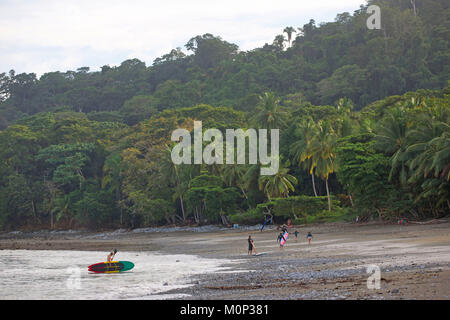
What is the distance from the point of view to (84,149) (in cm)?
7288

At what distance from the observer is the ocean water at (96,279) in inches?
593

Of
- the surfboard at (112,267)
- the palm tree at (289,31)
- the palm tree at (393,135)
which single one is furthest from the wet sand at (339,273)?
the palm tree at (289,31)

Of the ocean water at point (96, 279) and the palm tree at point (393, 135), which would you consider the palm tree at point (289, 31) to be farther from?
the ocean water at point (96, 279)

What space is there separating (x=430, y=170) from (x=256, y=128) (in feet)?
90.9

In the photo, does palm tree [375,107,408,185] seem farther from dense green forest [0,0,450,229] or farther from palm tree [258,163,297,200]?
palm tree [258,163,297,200]

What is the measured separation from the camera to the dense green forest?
1467 inches

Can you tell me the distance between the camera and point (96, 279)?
19.0 m

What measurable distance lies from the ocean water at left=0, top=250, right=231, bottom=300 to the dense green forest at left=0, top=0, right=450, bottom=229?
16.9 meters

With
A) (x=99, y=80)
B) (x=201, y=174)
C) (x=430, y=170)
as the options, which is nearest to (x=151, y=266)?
(x=430, y=170)

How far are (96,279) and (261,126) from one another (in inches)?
1535

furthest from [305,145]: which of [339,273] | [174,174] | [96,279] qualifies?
[339,273]

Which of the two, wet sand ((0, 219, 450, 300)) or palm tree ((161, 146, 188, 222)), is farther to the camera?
palm tree ((161, 146, 188, 222))


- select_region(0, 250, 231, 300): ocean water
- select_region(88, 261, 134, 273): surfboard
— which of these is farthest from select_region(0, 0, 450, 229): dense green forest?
select_region(88, 261, 134, 273): surfboard
